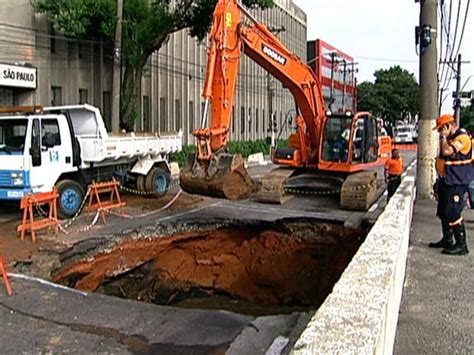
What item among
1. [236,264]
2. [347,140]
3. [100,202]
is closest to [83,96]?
Answer: [100,202]

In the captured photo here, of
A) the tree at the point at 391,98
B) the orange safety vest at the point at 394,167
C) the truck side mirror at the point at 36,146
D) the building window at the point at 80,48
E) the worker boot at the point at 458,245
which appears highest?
the tree at the point at 391,98

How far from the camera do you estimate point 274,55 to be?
14617 mm

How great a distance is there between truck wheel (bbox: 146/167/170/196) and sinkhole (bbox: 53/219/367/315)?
4149 mm

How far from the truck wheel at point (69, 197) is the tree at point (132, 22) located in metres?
8.16

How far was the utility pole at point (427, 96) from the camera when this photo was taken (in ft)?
45.4

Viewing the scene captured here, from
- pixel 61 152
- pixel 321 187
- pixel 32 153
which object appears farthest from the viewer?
pixel 321 187

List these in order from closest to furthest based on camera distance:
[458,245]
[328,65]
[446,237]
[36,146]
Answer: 1. [458,245]
2. [446,237]
3. [36,146]
4. [328,65]

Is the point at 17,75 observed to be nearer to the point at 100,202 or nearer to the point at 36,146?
the point at 36,146

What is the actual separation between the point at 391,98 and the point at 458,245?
260 feet

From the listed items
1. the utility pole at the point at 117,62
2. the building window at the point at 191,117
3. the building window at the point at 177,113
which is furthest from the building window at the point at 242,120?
the utility pole at the point at 117,62

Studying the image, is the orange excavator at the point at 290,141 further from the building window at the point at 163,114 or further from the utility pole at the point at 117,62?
the building window at the point at 163,114

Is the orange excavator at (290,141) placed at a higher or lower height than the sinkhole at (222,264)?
higher

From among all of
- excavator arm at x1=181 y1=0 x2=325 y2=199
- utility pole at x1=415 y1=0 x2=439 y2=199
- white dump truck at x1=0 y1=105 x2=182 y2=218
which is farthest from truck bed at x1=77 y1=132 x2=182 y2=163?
utility pole at x1=415 y1=0 x2=439 y2=199

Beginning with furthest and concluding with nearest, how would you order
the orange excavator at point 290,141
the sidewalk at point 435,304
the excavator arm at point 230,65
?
the excavator arm at point 230,65, the orange excavator at point 290,141, the sidewalk at point 435,304
